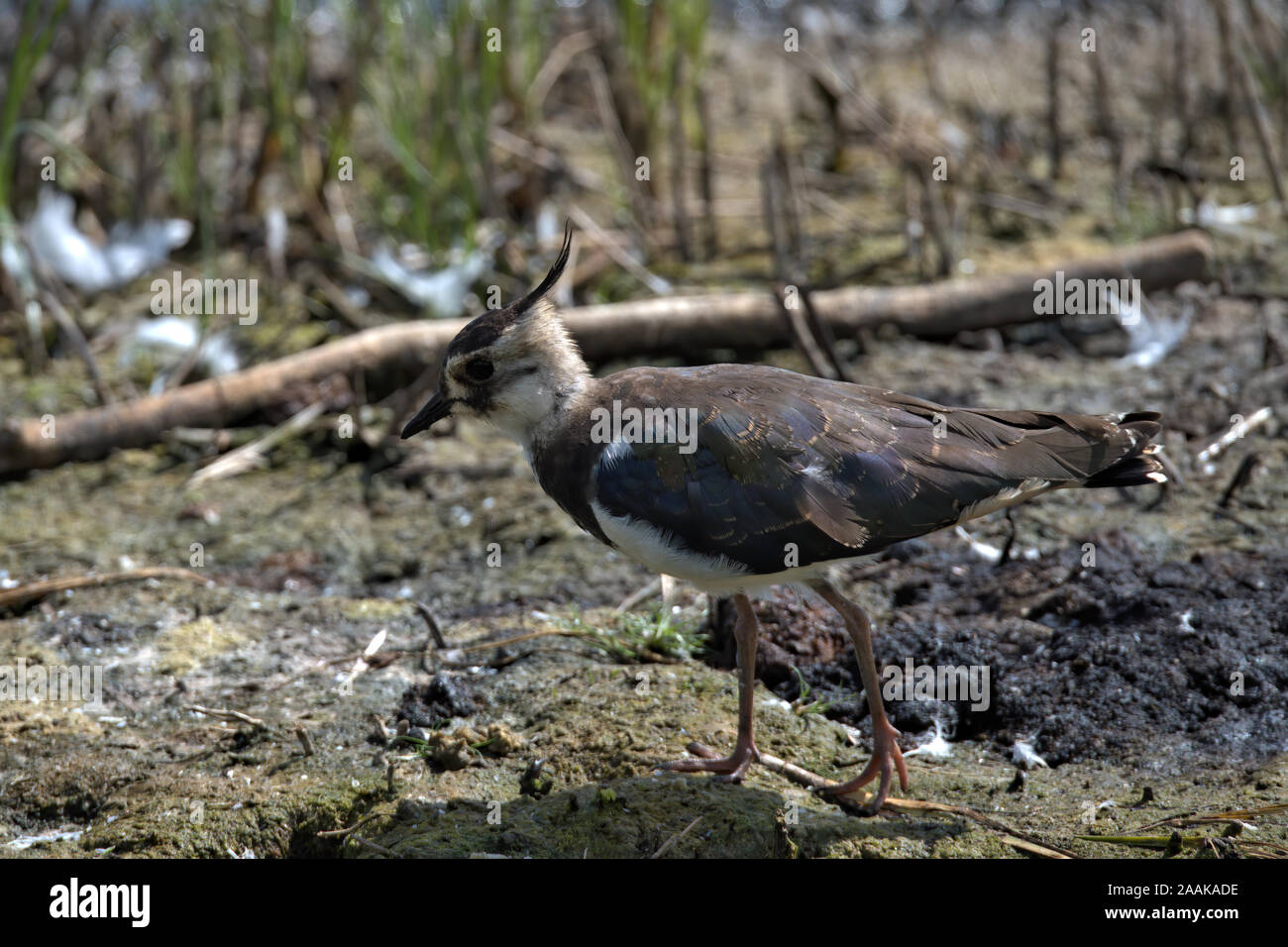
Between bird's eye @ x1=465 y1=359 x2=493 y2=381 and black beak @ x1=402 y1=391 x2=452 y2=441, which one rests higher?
bird's eye @ x1=465 y1=359 x2=493 y2=381

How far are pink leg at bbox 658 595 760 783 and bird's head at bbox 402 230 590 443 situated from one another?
0.96 m

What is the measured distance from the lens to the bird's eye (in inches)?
176

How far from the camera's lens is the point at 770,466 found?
4.09 metres

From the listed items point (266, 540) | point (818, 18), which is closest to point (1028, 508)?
point (266, 540)

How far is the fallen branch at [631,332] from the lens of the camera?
6.67 metres

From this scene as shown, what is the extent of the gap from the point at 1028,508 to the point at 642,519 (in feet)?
7.82

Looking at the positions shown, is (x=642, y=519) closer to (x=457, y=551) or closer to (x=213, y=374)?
(x=457, y=551)

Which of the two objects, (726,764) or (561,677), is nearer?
(726,764)
